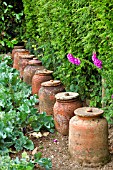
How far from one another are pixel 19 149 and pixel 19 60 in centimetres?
323

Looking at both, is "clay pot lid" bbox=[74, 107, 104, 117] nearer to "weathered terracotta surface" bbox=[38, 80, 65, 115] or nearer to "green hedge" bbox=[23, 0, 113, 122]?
"green hedge" bbox=[23, 0, 113, 122]

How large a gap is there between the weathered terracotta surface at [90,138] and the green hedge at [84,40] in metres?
0.41

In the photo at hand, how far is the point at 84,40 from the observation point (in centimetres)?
365

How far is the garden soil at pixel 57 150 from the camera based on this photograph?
3155mm

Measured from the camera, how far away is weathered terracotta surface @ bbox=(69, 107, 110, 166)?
10.1 feet

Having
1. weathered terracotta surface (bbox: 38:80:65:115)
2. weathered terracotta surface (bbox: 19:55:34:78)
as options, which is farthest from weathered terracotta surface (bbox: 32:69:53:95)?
weathered terracotta surface (bbox: 19:55:34:78)

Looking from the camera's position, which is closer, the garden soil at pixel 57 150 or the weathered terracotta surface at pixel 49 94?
the garden soil at pixel 57 150

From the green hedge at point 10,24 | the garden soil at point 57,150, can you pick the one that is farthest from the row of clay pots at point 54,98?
the green hedge at point 10,24

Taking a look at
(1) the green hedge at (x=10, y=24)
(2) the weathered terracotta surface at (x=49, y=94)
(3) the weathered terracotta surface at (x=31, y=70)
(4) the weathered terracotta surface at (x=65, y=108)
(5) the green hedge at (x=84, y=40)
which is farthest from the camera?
(1) the green hedge at (x=10, y=24)

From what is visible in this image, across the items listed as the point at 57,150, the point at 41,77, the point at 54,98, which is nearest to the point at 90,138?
the point at 57,150

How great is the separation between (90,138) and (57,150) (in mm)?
550

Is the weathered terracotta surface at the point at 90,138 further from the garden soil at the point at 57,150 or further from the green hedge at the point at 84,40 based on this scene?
the green hedge at the point at 84,40

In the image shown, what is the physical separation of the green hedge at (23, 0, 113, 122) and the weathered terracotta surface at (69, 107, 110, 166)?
→ 1.36ft

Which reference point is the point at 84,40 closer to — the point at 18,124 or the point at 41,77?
the point at 18,124
